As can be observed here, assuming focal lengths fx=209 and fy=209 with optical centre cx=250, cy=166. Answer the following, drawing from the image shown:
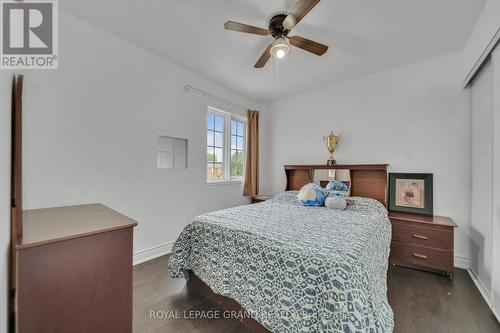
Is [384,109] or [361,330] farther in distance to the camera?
[384,109]

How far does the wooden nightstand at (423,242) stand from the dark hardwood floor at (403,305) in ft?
0.46

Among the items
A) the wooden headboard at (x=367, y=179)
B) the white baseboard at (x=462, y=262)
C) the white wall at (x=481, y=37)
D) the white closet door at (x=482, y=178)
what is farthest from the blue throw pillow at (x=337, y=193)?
the white wall at (x=481, y=37)

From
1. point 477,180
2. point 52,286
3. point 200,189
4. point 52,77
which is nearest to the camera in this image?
point 52,286

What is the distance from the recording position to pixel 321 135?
3654mm

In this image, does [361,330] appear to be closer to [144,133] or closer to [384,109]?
[144,133]

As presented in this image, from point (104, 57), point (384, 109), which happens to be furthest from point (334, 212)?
point (104, 57)

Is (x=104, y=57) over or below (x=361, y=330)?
over

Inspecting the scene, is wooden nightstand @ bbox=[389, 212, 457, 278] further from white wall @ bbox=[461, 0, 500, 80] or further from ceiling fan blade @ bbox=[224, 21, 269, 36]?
ceiling fan blade @ bbox=[224, 21, 269, 36]

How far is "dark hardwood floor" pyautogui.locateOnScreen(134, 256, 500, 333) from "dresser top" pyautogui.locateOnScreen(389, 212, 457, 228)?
1.92 feet

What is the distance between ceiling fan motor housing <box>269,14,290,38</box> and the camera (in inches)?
73.4

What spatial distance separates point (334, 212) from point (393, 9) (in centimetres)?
206

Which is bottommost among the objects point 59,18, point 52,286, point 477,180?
point 52,286

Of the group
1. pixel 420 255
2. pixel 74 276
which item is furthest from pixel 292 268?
pixel 420 255

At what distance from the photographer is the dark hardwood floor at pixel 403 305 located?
1555 mm
